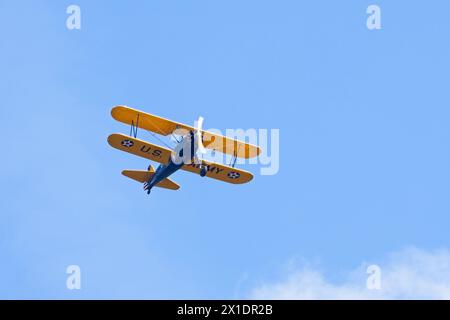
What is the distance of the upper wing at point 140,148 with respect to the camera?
136 feet

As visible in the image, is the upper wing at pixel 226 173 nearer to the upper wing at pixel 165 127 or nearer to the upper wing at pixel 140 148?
the upper wing at pixel 165 127

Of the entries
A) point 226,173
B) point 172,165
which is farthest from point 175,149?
point 226,173

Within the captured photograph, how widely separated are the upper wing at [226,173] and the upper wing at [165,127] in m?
1.02

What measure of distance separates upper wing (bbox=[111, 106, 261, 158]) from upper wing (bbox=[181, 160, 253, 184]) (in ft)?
3.35

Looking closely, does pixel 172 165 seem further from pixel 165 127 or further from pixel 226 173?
pixel 226 173

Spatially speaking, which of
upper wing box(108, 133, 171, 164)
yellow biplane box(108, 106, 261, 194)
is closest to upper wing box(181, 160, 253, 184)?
yellow biplane box(108, 106, 261, 194)

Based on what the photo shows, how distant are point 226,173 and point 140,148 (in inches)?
185

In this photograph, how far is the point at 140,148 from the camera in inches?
1656

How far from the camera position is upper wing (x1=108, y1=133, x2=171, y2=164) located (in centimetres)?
4147

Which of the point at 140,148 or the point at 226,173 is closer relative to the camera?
the point at 140,148

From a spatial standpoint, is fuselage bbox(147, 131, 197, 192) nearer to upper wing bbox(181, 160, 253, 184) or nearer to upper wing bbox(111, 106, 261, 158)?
upper wing bbox(111, 106, 261, 158)
